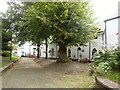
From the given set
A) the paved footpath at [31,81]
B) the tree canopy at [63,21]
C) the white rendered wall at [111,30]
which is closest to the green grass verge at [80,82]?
the paved footpath at [31,81]

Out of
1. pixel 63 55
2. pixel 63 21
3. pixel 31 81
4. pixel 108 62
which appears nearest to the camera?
pixel 108 62

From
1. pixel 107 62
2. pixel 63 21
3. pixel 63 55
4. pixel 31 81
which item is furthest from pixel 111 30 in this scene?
pixel 107 62

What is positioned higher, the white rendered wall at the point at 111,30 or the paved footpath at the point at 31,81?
the white rendered wall at the point at 111,30

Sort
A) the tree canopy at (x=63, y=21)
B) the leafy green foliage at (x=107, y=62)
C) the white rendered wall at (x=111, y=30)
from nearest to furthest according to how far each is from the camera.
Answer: the leafy green foliage at (x=107, y=62)
the tree canopy at (x=63, y=21)
the white rendered wall at (x=111, y=30)

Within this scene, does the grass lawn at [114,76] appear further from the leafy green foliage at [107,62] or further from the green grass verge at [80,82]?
the green grass verge at [80,82]

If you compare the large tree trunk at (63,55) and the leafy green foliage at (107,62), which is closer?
the leafy green foliage at (107,62)

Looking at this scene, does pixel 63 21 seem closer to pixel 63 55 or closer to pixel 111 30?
pixel 63 55

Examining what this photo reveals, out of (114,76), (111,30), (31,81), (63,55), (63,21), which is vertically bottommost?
(31,81)

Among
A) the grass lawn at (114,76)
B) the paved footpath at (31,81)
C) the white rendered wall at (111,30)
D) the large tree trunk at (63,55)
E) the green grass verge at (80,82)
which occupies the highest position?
the white rendered wall at (111,30)

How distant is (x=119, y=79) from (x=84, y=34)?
1118 centimetres

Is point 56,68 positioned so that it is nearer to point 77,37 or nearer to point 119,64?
point 77,37

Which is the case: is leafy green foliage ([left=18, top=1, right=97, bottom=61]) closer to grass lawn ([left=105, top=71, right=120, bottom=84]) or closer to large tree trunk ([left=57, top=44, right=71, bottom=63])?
large tree trunk ([left=57, top=44, right=71, bottom=63])

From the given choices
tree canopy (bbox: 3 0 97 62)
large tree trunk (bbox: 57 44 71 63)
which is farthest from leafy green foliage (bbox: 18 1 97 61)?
large tree trunk (bbox: 57 44 71 63)

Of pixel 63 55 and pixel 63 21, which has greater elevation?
pixel 63 21
